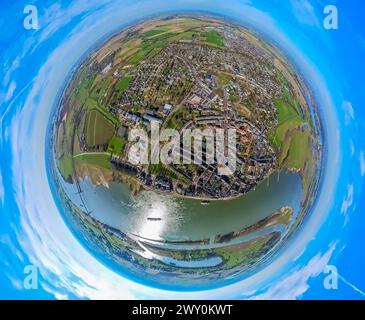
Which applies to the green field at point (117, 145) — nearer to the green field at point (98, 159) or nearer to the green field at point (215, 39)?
the green field at point (98, 159)

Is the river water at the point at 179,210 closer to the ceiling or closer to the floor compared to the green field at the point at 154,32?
closer to the floor

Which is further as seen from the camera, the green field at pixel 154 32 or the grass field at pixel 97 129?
the green field at pixel 154 32

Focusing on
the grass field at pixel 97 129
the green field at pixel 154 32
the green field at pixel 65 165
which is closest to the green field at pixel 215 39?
the green field at pixel 154 32

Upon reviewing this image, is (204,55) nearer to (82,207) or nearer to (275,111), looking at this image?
(275,111)

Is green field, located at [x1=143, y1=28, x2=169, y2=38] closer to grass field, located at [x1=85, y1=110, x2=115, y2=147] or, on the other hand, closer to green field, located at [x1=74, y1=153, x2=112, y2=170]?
grass field, located at [x1=85, y1=110, x2=115, y2=147]

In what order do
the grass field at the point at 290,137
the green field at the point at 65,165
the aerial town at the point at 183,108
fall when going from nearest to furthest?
the aerial town at the point at 183,108, the grass field at the point at 290,137, the green field at the point at 65,165

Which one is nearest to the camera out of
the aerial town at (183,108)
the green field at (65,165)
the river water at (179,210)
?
the aerial town at (183,108)

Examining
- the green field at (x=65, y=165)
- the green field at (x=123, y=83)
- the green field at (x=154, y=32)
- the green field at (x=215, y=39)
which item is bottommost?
the green field at (x=65, y=165)

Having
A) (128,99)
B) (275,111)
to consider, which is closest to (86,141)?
→ (128,99)

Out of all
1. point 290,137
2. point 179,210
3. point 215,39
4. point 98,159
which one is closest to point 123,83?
point 98,159
